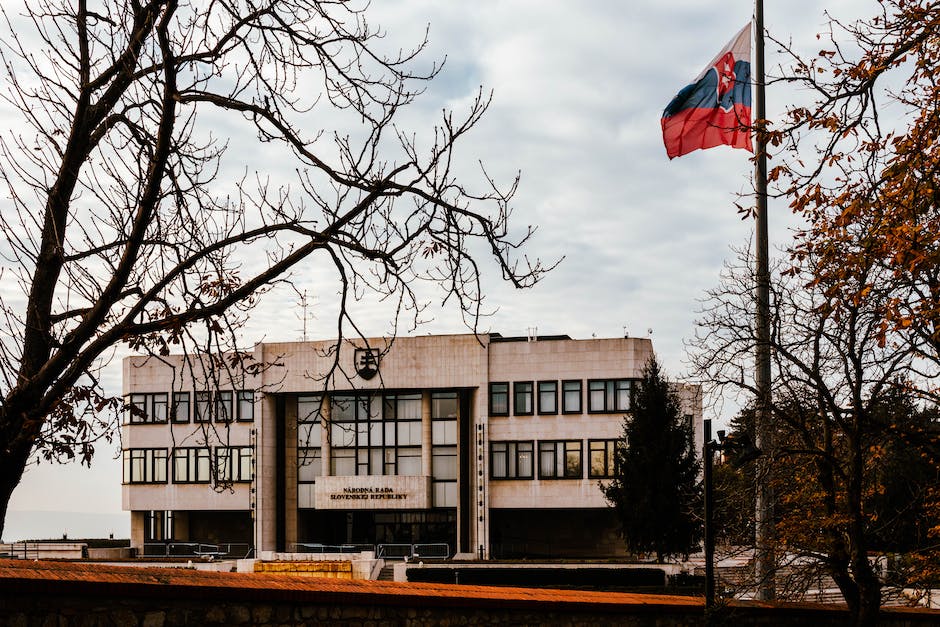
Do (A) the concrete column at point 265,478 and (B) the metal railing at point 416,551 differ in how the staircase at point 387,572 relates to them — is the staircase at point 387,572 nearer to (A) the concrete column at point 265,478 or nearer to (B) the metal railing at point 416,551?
(B) the metal railing at point 416,551

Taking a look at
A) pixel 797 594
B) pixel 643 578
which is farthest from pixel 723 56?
pixel 643 578

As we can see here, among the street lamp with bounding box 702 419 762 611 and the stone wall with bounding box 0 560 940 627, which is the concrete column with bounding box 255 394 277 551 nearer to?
the street lamp with bounding box 702 419 762 611

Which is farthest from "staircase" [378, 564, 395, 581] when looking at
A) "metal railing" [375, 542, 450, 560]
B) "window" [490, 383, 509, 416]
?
"window" [490, 383, 509, 416]

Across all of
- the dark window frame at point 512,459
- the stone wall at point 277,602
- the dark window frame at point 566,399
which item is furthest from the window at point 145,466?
the stone wall at point 277,602

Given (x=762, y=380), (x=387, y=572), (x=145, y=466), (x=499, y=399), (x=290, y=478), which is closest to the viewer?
(x=762, y=380)

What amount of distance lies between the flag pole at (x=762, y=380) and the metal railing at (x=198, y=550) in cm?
4439

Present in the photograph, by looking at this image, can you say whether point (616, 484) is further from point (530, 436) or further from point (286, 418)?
point (286, 418)

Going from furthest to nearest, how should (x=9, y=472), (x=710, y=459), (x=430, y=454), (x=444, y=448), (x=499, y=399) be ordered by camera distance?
(x=444, y=448) < (x=430, y=454) < (x=499, y=399) < (x=710, y=459) < (x=9, y=472)

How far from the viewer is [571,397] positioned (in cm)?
5656

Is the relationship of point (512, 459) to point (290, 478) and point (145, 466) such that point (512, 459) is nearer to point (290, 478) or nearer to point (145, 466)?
point (290, 478)

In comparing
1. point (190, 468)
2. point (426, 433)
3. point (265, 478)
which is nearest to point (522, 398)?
point (426, 433)

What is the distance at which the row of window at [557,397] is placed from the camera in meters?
56.0

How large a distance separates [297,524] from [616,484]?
2020cm

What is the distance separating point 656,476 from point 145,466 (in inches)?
1250
